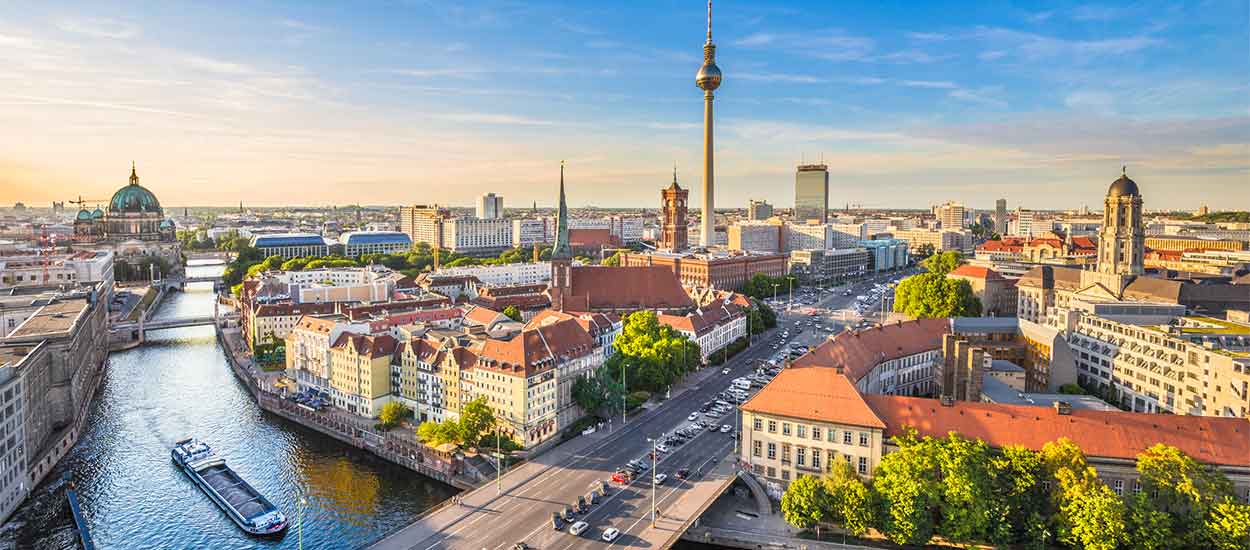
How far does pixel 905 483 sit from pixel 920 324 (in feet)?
112

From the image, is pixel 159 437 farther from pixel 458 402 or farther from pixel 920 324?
pixel 920 324

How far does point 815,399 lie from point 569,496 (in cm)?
1582

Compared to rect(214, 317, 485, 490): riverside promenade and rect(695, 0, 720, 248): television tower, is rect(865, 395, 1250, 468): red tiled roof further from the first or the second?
rect(695, 0, 720, 248): television tower

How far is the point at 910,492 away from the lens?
37.0 m

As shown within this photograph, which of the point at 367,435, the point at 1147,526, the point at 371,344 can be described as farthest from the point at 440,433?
the point at 1147,526

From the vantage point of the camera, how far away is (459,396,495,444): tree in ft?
171

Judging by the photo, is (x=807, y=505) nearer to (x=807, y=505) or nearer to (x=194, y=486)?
(x=807, y=505)

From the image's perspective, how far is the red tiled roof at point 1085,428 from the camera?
1453 inches

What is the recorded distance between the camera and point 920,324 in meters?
68.4

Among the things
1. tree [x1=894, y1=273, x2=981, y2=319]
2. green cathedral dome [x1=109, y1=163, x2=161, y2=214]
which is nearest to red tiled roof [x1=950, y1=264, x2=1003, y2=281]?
tree [x1=894, y1=273, x2=981, y2=319]

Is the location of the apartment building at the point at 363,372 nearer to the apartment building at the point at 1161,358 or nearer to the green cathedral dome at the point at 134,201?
the apartment building at the point at 1161,358

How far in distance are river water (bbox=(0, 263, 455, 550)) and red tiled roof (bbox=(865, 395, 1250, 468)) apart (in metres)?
30.2

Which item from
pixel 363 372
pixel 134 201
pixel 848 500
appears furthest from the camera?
pixel 134 201

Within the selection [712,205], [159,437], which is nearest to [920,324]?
[159,437]
